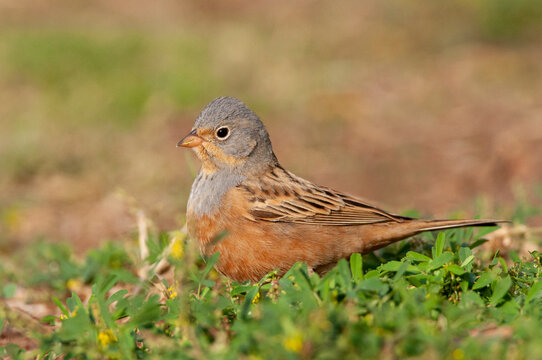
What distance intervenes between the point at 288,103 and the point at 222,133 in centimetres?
554

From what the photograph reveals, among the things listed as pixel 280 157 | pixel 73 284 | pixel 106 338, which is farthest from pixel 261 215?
pixel 280 157

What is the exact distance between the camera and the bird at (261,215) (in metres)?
4.69

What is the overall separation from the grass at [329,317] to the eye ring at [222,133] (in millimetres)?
1217

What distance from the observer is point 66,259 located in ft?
20.7

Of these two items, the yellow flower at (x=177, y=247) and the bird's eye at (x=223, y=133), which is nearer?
the yellow flower at (x=177, y=247)

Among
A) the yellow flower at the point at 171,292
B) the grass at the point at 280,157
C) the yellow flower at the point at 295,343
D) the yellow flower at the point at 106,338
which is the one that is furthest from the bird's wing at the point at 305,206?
A: the yellow flower at the point at 295,343

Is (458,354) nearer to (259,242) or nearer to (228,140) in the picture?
(259,242)

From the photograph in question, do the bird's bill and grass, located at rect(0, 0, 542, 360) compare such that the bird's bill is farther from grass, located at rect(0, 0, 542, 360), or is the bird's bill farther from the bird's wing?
grass, located at rect(0, 0, 542, 360)

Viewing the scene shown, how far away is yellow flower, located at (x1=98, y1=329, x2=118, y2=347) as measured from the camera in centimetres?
355

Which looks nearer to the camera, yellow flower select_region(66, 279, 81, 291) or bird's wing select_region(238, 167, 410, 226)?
bird's wing select_region(238, 167, 410, 226)

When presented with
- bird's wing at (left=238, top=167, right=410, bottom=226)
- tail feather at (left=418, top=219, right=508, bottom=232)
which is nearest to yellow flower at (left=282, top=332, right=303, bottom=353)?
tail feather at (left=418, top=219, right=508, bottom=232)

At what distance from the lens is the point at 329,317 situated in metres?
2.98

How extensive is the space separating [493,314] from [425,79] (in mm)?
8638

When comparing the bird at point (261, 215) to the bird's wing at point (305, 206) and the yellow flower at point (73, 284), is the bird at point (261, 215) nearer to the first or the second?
the bird's wing at point (305, 206)
